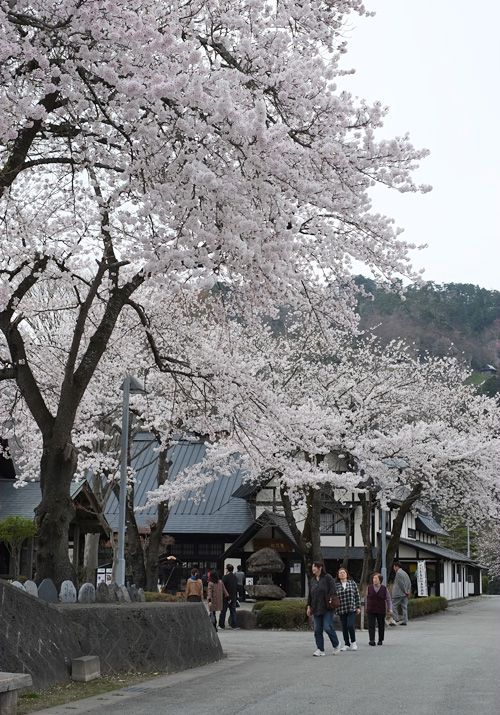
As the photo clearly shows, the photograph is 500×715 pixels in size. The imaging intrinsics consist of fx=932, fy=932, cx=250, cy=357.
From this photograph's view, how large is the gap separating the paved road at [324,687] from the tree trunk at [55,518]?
238 centimetres

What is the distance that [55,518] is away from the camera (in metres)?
13.5

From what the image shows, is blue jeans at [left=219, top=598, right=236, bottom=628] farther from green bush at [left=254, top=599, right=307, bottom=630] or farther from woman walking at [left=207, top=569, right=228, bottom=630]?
woman walking at [left=207, top=569, right=228, bottom=630]

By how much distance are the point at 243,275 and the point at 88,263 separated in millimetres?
8231

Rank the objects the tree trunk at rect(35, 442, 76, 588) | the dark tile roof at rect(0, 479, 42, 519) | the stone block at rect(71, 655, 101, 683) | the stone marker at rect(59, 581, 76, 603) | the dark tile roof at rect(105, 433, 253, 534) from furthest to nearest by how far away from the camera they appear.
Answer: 1. the dark tile roof at rect(105, 433, 253, 534)
2. the dark tile roof at rect(0, 479, 42, 519)
3. the tree trunk at rect(35, 442, 76, 588)
4. the stone marker at rect(59, 581, 76, 603)
5. the stone block at rect(71, 655, 101, 683)

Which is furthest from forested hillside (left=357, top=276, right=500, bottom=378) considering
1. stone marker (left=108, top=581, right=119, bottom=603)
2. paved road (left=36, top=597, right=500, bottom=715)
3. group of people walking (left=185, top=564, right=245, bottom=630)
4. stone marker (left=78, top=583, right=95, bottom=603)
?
stone marker (left=78, top=583, right=95, bottom=603)

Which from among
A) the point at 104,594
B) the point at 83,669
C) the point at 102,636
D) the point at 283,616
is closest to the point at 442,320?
the point at 283,616

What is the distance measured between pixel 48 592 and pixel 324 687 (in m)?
3.81

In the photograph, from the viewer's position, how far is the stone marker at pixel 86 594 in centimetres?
1258

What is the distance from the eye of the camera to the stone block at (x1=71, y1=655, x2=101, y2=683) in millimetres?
10703

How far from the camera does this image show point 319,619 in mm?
16391

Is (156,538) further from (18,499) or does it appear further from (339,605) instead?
(339,605)

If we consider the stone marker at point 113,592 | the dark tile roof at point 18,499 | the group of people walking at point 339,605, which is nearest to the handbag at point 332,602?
the group of people walking at point 339,605

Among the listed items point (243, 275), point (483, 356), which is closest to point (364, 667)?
point (243, 275)

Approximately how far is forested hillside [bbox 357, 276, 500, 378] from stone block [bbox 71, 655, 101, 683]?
68.2 m
